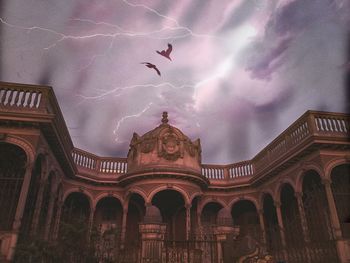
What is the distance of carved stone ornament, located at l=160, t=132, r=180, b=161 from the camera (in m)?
19.7

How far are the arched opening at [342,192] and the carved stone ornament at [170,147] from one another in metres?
9.31

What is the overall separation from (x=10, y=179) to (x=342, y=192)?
50.4 ft

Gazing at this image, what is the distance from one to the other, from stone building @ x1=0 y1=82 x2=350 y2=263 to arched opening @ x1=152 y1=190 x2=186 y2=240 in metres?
0.07

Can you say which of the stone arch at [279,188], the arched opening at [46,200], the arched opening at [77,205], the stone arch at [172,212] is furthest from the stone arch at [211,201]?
the arched opening at [46,200]

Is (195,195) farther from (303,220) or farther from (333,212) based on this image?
(333,212)

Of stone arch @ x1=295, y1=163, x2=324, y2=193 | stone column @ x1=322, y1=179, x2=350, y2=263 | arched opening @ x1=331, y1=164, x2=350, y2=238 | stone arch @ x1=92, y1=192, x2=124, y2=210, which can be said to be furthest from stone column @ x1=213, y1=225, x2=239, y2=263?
stone arch @ x1=92, y1=192, x2=124, y2=210

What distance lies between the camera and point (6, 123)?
12430mm

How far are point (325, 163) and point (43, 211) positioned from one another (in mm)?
14832

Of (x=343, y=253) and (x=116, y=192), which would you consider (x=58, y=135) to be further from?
(x=343, y=253)

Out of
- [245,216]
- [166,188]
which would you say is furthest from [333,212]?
[245,216]

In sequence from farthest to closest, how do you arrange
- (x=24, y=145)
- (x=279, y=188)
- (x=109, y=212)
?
(x=109, y=212)
(x=279, y=188)
(x=24, y=145)

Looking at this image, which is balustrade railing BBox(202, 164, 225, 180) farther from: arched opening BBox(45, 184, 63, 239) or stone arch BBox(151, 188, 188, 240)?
arched opening BBox(45, 184, 63, 239)

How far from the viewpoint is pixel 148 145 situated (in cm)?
2036

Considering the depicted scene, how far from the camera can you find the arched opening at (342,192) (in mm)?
14016
